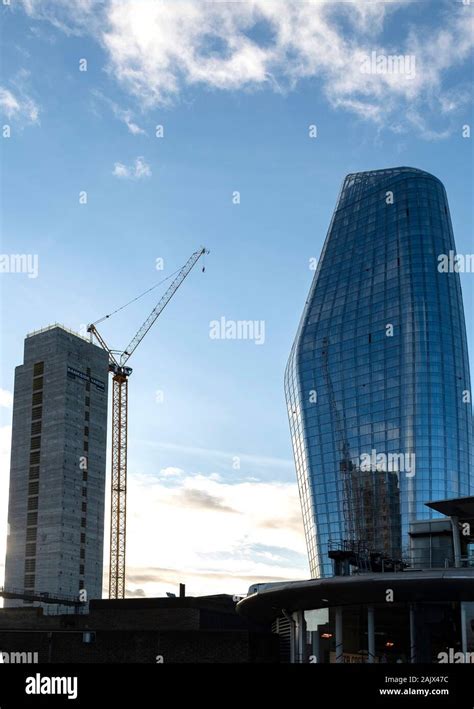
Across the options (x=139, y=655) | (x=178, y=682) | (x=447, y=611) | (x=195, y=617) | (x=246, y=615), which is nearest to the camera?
(x=178, y=682)

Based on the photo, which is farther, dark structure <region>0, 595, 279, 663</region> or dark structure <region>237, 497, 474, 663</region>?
dark structure <region>0, 595, 279, 663</region>

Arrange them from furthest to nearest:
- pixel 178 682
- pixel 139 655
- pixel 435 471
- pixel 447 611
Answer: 1. pixel 435 471
2. pixel 139 655
3. pixel 447 611
4. pixel 178 682

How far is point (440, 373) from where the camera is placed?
A: 199 metres

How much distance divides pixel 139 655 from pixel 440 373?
14379 cm

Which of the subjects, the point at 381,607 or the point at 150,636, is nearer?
the point at 381,607

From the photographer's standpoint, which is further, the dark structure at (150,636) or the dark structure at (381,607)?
the dark structure at (150,636)

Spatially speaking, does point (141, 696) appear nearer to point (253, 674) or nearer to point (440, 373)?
point (253, 674)

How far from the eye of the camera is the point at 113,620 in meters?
89.5

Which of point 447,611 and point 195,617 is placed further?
point 195,617

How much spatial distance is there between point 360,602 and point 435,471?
153 meters

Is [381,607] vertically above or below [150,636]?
above

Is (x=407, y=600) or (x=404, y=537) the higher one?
(x=404, y=537)

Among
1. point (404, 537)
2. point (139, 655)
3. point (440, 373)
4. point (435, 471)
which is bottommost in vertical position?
point (139, 655)

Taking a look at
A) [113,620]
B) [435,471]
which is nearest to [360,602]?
[113,620]
